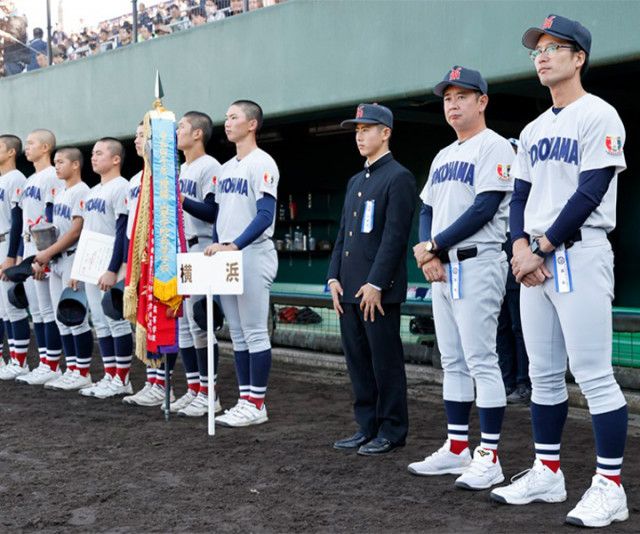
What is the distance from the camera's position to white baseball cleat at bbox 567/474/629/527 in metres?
3.51

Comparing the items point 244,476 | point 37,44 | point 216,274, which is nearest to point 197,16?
point 37,44

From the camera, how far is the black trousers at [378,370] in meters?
4.91

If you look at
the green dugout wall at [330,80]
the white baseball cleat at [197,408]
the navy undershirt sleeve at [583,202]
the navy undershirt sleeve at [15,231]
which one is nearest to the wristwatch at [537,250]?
the navy undershirt sleeve at [583,202]

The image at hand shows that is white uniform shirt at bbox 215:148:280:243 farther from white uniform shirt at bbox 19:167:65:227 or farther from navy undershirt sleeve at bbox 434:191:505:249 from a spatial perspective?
white uniform shirt at bbox 19:167:65:227

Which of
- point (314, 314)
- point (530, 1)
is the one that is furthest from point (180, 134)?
point (314, 314)

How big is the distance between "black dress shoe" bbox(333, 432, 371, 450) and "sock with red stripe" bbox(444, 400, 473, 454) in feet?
2.29

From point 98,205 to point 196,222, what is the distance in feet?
3.77

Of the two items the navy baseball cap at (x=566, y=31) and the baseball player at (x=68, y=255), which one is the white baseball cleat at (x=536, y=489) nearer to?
the navy baseball cap at (x=566, y=31)

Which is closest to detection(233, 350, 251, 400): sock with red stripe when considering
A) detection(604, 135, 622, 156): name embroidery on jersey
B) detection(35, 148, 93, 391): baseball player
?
detection(35, 148, 93, 391): baseball player

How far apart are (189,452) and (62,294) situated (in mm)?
2644

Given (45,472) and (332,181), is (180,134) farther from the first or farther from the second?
(332,181)

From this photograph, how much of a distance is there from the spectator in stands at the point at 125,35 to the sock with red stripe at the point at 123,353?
17.8ft

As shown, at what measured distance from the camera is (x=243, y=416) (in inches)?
230

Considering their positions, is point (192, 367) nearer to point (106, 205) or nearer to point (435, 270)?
point (106, 205)
